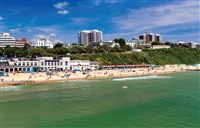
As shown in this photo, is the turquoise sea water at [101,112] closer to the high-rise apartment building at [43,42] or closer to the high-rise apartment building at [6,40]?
the high-rise apartment building at [6,40]

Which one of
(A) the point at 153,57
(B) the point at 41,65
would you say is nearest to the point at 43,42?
(A) the point at 153,57

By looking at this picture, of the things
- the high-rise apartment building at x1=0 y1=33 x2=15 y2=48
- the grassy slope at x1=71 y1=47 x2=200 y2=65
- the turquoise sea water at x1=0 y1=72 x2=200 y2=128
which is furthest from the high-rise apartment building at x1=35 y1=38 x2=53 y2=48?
the turquoise sea water at x1=0 y1=72 x2=200 y2=128

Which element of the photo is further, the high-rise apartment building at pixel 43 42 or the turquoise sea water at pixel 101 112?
the high-rise apartment building at pixel 43 42

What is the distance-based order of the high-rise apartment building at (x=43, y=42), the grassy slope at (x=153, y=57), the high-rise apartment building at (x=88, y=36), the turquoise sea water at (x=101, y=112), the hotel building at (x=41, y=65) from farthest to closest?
the high-rise apartment building at (x=88, y=36)
the high-rise apartment building at (x=43, y=42)
the grassy slope at (x=153, y=57)
the hotel building at (x=41, y=65)
the turquoise sea water at (x=101, y=112)

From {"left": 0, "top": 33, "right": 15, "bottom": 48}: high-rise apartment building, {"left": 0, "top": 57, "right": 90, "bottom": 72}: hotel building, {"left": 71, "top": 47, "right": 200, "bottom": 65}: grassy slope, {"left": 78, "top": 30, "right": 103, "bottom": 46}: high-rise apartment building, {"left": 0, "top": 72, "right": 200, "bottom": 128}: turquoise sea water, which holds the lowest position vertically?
{"left": 0, "top": 72, "right": 200, "bottom": 128}: turquoise sea water

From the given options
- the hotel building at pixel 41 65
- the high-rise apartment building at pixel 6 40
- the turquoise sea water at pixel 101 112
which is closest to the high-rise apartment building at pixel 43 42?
the high-rise apartment building at pixel 6 40

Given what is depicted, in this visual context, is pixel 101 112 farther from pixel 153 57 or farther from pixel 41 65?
pixel 153 57

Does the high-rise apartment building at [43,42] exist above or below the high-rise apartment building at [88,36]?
below

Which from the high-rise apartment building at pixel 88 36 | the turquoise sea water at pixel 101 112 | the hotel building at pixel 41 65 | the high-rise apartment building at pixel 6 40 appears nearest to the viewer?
the turquoise sea water at pixel 101 112

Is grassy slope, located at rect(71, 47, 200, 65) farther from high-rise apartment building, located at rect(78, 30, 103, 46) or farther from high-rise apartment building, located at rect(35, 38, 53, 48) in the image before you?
high-rise apartment building, located at rect(78, 30, 103, 46)

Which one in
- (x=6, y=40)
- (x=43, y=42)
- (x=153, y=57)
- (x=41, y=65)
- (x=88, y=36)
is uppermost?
(x=88, y=36)

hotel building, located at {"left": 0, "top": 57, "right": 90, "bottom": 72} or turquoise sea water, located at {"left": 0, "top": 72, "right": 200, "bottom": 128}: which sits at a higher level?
hotel building, located at {"left": 0, "top": 57, "right": 90, "bottom": 72}

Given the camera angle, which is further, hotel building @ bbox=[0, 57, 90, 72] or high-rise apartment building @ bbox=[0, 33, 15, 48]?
high-rise apartment building @ bbox=[0, 33, 15, 48]
